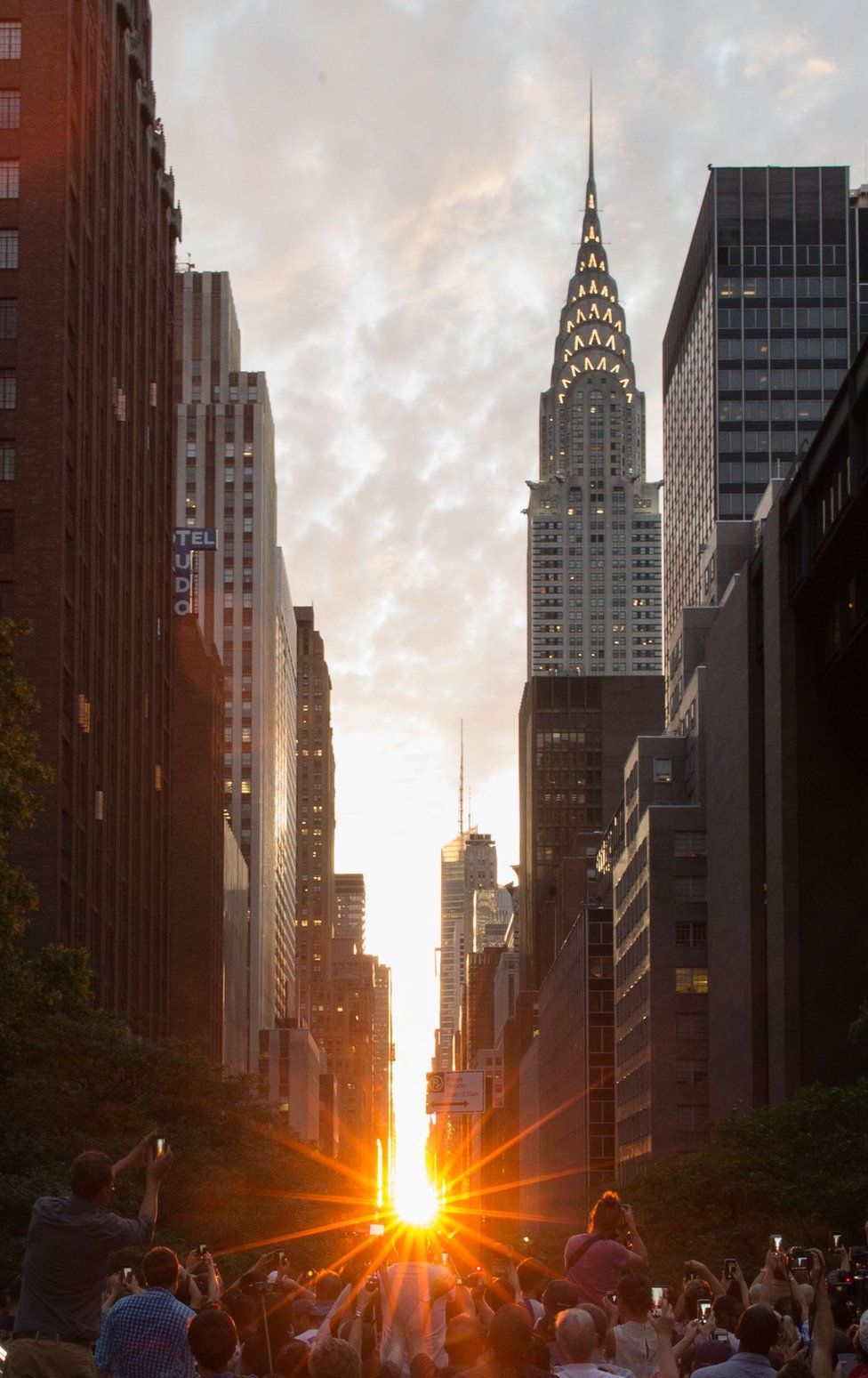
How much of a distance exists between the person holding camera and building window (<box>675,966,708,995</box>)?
99044 mm

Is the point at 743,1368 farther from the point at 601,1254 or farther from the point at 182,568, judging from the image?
the point at 182,568

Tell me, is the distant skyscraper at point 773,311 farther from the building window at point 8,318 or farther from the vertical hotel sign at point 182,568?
the building window at point 8,318

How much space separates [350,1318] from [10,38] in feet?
226

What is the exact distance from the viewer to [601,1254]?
15047 millimetres

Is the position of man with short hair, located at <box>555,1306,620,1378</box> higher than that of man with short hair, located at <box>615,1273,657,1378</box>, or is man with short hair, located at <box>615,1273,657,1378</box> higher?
man with short hair, located at <box>555,1306,620,1378</box>

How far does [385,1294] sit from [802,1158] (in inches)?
1600

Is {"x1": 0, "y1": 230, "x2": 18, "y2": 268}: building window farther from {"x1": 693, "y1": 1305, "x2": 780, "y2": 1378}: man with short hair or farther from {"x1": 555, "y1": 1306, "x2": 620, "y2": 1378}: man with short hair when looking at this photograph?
{"x1": 693, "y1": 1305, "x2": 780, "y2": 1378}: man with short hair

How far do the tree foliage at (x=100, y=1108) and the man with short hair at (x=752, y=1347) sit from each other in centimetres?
2681

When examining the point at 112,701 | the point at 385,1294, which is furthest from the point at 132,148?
the point at 385,1294

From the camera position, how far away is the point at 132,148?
3809 inches

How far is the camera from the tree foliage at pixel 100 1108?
3841 cm

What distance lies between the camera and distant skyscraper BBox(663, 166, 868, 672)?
7072 inches

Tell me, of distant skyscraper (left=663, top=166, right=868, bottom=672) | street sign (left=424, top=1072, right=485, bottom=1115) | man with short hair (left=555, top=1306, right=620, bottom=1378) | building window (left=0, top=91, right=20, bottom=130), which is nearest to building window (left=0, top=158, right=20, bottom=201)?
building window (left=0, top=91, right=20, bottom=130)

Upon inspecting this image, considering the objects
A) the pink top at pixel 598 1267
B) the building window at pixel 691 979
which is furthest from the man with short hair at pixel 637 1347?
the building window at pixel 691 979
